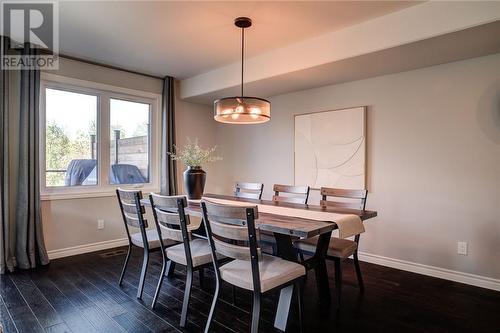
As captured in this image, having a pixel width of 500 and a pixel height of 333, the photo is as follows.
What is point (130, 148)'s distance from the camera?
14.7 ft

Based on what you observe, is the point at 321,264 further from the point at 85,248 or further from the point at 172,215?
the point at 85,248

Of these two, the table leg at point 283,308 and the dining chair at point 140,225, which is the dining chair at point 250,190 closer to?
the dining chair at point 140,225

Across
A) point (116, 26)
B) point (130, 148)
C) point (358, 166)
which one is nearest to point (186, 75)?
point (130, 148)

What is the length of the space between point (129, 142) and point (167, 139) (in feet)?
1.75

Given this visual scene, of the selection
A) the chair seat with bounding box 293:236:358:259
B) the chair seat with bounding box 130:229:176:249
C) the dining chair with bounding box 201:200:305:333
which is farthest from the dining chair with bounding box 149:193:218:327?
the chair seat with bounding box 293:236:358:259

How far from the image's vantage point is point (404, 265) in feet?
11.2

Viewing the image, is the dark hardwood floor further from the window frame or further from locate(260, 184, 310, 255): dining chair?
the window frame

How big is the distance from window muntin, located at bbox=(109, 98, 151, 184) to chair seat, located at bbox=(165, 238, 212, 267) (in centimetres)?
218

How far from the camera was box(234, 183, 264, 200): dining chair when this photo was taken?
11.6 ft

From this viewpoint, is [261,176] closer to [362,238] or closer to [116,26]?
[362,238]

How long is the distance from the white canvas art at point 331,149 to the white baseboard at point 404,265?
2.88ft

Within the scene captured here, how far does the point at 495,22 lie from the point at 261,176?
329 centimetres

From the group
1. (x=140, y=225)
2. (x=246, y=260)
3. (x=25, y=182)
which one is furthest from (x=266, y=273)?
(x=25, y=182)

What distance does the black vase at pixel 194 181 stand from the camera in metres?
3.15
